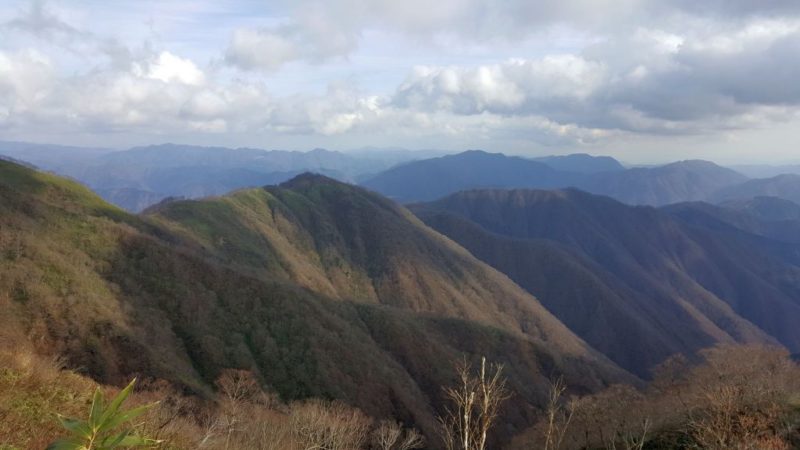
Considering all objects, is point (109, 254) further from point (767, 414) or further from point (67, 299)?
point (767, 414)

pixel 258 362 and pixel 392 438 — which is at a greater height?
pixel 392 438

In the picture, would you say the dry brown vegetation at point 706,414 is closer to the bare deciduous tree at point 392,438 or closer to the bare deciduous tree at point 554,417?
the bare deciduous tree at point 554,417

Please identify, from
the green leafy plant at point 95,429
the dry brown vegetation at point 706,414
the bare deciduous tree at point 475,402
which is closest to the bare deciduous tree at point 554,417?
the dry brown vegetation at point 706,414

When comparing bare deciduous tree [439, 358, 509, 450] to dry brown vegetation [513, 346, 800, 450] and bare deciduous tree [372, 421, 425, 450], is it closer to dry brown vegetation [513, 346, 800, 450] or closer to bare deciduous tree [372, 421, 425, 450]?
dry brown vegetation [513, 346, 800, 450]

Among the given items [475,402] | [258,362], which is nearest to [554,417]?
[475,402]

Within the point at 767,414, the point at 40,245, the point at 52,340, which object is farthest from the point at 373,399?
the point at 767,414

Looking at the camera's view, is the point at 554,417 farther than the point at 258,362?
No

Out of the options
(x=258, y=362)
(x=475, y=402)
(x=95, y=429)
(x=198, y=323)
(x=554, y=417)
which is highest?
(x=95, y=429)

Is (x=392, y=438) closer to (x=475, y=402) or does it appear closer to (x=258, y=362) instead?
(x=475, y=402)
